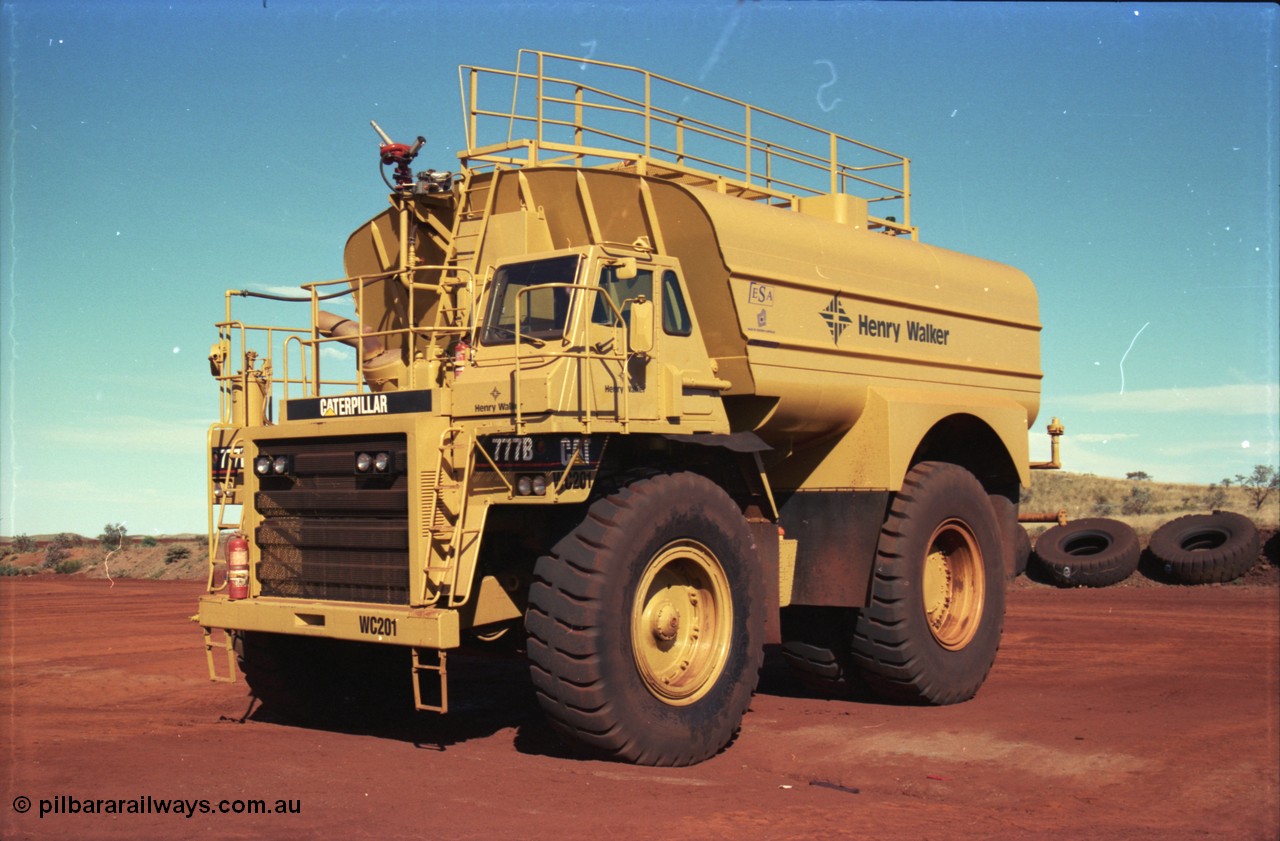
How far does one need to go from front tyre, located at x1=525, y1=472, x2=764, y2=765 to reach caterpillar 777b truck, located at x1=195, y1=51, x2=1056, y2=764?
0.02 meters

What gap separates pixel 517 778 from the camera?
8.55 meters

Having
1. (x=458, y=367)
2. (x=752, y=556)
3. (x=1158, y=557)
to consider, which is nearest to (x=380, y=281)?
(x=458, y=367)

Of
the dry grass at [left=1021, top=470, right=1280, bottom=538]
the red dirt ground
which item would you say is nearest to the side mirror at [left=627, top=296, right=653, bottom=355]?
the red dirt ground

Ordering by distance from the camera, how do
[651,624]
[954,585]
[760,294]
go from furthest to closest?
1. [954,585]
2. [760,294]
3. [651,624]

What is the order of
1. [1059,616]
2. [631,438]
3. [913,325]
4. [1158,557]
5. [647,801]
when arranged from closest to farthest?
[647,801] < [631,438] < [913,325] < [1059,616] < [1158,557]

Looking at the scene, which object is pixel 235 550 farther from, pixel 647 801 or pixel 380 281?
pixel 647 801

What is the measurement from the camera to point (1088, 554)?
81.6ft

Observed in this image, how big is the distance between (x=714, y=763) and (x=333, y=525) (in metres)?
3.33

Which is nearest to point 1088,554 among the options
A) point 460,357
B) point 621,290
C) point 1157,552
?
point 1157,552

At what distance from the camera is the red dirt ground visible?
297 inches

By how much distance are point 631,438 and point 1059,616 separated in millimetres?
11890

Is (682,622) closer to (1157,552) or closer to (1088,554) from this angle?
(1157,552)

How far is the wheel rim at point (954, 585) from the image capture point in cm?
1271

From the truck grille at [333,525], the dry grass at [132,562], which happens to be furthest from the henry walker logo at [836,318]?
the dry grass at [132,562]
